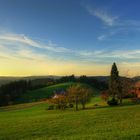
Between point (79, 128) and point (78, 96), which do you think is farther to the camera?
point (78, 96)

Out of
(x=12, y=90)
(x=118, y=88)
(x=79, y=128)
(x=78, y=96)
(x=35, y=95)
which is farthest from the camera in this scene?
(x=12, y=90)

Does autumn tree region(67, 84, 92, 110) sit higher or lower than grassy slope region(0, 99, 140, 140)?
higher

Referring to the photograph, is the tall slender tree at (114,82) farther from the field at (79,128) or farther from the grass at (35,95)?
the grass at (35,95)

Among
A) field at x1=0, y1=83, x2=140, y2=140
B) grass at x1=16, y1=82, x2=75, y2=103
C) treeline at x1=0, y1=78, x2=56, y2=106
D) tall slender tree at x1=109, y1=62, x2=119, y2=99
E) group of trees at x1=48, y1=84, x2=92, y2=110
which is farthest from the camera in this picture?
grass at x1=16, y1=82, x2=75, y2=103

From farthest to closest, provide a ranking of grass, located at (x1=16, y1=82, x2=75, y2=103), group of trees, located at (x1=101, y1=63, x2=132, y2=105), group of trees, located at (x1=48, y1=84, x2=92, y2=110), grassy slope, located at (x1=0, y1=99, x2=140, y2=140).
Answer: grass, located at (x1=16, y1=82, x2=75, y2=103) < group of trees, located at (x1=101, y1=63, x2=132, y2=105) < group of trees, located at (x1=48, y1=84, x2=92, y2=110) < grassy slope, located at (x1=0, y1=99, x2=140, y2=140)

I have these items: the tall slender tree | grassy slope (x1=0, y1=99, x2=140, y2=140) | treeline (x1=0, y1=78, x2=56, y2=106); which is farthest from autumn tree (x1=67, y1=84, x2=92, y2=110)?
treeline (x1=0, y1=78, x2=56, y2=106)

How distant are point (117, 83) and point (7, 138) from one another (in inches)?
2558

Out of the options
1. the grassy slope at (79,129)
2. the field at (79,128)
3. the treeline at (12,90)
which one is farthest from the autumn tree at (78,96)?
the treeline at (12,90)

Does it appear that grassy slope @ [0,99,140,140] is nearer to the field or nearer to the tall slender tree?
the field

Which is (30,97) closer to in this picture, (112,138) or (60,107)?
(60,107)

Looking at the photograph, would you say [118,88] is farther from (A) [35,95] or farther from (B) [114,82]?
(A) [35,95]

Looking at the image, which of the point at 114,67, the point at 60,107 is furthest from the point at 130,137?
the point at 114,67

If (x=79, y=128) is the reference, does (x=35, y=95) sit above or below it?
below

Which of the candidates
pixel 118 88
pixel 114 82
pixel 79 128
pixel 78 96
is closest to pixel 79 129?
pixel 79 128
